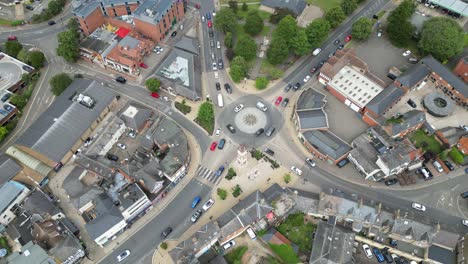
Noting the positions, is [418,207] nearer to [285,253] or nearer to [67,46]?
[285,253]

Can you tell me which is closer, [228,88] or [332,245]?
[332,245]

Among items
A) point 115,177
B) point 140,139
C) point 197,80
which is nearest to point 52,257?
point 115,177

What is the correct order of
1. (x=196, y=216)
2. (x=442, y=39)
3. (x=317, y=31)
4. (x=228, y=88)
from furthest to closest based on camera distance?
(x=317, y=31) → (x=228, y=88) → (x=442, y=39) → (x=196, y=216)

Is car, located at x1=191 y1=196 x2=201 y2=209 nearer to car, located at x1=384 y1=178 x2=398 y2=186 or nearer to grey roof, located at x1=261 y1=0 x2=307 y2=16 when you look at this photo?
car, located at x1=384 y1=178 x2=398 y2=186

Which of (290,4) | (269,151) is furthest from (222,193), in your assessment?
(290,4)

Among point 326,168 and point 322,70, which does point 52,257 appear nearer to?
point 326,168
